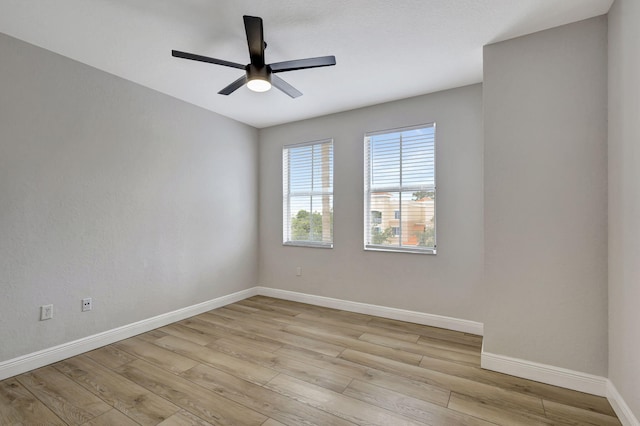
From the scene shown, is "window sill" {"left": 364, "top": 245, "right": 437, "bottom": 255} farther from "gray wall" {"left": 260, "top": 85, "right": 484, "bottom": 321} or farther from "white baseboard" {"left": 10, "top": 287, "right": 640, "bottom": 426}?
"white baseboard" {"left": 10, "top": 287, "right": 640, "bottom": 426}

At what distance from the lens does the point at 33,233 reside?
238 centimetres

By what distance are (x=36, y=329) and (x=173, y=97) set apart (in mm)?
2618

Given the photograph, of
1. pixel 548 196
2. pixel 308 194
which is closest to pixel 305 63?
pixel 548 196

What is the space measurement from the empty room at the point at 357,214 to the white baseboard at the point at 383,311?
30 millimetres

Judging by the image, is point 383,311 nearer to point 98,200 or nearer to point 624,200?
point 624,200

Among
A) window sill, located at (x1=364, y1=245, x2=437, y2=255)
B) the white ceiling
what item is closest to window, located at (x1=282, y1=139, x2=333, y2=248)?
window sill, located at (x1=364, y1=245, x2=437, y2=255)

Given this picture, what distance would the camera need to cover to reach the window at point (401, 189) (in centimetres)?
335

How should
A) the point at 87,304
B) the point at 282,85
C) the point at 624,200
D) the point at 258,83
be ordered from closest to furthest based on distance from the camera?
the point at 624,200 → the point at 258,83 → the point at 282,85 → the point at 87,304

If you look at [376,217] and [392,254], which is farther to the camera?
[376,217]

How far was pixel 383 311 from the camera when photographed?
3.56 metres

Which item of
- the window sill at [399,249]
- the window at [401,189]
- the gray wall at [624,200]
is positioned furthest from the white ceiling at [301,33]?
the window sill at [399,249]

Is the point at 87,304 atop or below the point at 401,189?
below

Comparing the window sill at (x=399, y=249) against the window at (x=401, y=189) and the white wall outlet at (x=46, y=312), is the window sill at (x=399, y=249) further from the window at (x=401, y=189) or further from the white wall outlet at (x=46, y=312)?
the white wall outlet at (x=46, y=312)

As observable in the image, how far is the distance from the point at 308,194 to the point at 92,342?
2.90 meters
